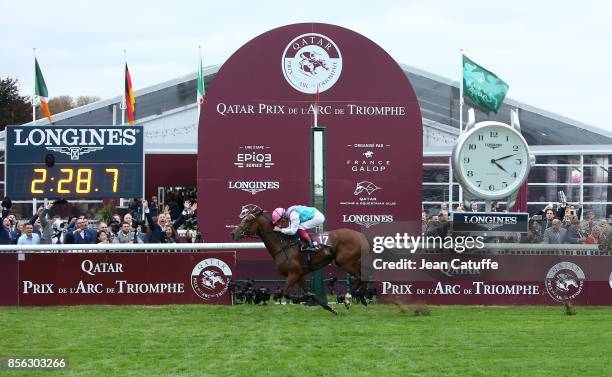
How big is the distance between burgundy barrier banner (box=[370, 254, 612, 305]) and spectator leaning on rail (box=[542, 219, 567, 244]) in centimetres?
82

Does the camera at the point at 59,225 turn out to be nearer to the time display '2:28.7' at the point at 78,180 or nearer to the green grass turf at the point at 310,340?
the time display '2:28.7' at the point at 78,180

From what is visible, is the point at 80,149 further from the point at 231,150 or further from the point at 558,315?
the point at 558,315

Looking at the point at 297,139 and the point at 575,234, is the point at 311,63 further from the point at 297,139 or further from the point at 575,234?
the point at 575,234

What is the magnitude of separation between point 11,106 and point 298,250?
39.0 m

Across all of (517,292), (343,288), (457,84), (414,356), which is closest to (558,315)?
(517,292)

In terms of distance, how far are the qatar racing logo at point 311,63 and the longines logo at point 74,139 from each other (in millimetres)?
3223

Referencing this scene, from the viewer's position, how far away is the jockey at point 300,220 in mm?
15539

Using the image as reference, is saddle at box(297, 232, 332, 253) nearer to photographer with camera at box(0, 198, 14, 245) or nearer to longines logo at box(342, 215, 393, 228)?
longines logo at box(342, 215, 393, 228)

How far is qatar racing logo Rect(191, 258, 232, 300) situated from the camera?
1653 cm

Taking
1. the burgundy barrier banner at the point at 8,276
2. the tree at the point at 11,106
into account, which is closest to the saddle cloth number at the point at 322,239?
the burgundy barrier banner at the point at 8,276

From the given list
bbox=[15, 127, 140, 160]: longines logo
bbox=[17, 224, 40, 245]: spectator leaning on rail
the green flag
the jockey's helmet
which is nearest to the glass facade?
the green flag

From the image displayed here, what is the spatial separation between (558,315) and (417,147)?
15.0 ft

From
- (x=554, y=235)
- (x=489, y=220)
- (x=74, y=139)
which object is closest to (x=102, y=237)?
(x=74, y=139)

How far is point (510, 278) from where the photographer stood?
16609mm
